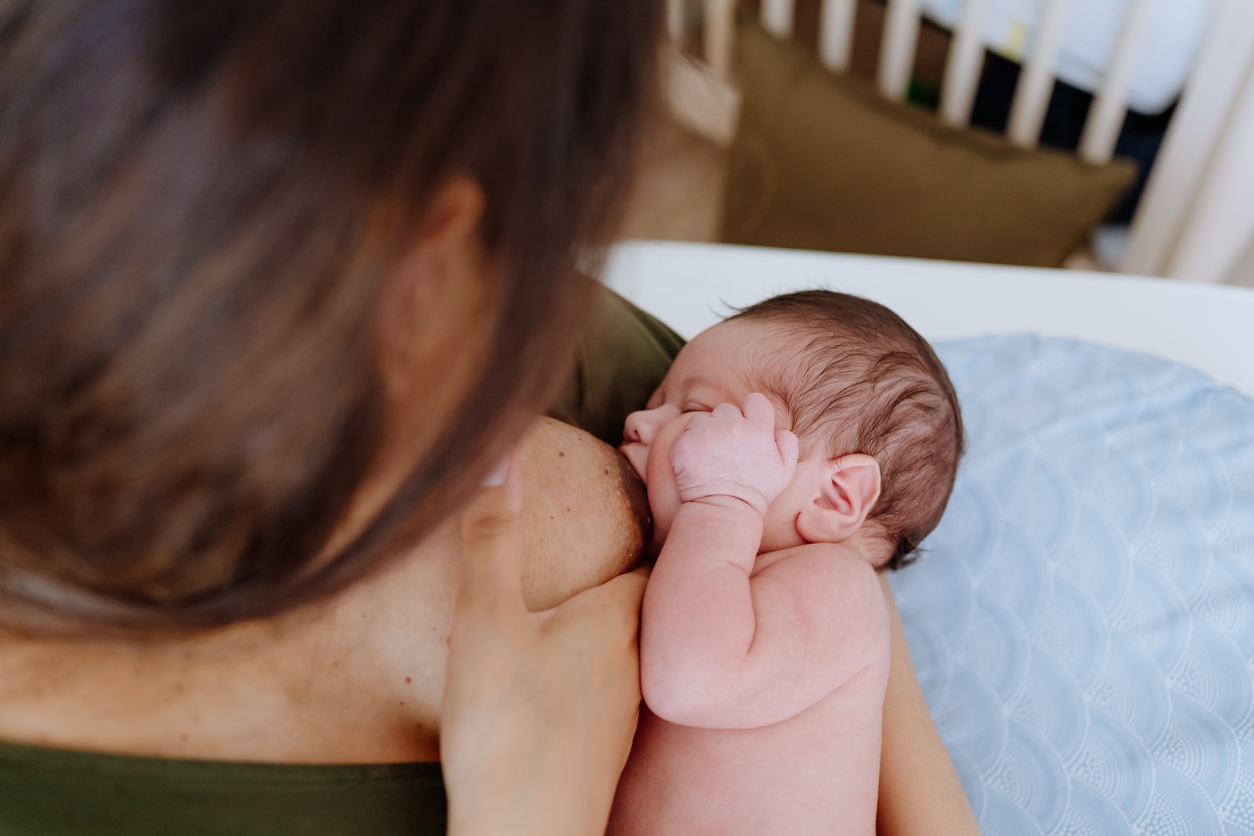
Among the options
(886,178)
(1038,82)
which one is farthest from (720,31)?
(1038,82)

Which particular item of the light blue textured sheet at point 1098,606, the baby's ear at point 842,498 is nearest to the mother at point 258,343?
the baby's ear at point 842,498

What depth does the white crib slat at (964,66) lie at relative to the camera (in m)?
1.58

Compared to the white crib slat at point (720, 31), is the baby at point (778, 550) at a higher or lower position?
lower

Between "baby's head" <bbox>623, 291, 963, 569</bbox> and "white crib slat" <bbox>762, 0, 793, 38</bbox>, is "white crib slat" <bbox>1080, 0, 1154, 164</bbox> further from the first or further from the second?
"baby's head" <bbox>623, 291, 963, 569</bbox>

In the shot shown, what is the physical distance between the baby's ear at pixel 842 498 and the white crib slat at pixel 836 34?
1255 mm

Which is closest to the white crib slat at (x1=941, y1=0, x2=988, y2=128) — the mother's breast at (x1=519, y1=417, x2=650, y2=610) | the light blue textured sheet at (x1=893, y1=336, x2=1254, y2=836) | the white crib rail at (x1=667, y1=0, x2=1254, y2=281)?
the white crib rail at (x1=667, y1=0, x2=1254, y2=281)

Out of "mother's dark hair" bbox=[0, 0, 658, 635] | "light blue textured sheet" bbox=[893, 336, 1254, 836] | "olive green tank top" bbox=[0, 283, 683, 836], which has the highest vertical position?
"mother's dark hair" bbox=[0, 0, 658, 635]

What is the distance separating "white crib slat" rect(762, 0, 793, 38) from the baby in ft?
3.97

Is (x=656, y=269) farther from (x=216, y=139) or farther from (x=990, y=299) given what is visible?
(x=216, y=139)

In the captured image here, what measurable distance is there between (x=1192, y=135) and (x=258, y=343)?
1.84 meters

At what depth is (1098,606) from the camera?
982 millimetres

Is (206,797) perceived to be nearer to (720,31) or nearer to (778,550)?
(778,550)

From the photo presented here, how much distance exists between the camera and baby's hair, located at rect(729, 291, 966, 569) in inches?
33.8

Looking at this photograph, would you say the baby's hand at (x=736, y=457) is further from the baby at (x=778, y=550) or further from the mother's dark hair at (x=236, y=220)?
the mother's dark hair at (x=236, y=220)
